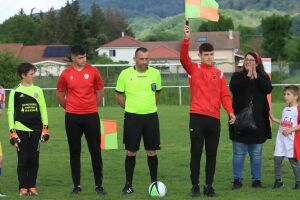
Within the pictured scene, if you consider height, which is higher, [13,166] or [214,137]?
[214,137]

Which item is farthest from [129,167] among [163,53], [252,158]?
[163,53]

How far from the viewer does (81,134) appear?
29.2ft

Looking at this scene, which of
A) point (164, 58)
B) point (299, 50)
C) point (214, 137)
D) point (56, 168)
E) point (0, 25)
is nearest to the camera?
point (214, 137)

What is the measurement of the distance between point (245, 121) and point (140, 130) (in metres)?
1.47

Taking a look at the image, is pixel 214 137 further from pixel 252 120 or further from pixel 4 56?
pixel 4 56

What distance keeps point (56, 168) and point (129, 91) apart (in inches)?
139

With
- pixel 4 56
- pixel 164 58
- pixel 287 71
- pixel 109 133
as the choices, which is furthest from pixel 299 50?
pixel 109 133

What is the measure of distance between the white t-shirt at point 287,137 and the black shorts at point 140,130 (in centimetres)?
182

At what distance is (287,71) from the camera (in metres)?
40.7

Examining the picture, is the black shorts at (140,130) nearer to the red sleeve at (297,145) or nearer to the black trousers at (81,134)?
the black trousers at (81,134)

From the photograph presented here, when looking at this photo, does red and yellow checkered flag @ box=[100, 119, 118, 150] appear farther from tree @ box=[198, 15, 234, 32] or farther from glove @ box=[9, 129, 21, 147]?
tree @ box=[198, 15, 234, 32]

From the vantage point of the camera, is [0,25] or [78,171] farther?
[0,25]

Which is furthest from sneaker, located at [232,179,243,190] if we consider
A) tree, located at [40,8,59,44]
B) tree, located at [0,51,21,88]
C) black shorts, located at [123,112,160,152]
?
tree, located at [40,8,59,44]

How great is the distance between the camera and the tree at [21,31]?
112000 millimetres
